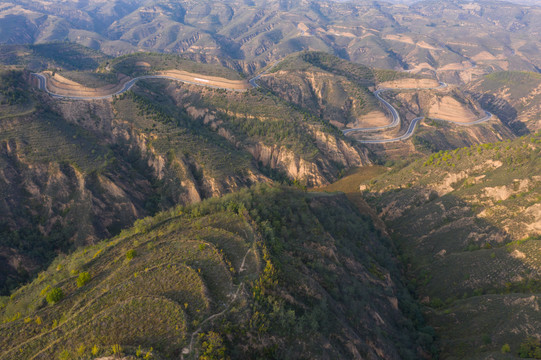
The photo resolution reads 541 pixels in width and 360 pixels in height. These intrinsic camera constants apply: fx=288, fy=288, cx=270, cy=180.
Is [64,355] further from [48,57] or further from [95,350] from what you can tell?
[48,57]

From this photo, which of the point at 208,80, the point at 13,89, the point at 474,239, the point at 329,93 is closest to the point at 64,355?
the point at 474,239

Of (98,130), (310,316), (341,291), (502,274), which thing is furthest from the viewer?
(98,130)

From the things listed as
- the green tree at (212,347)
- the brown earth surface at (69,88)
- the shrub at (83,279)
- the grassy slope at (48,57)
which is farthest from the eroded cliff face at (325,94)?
the green tree at (212,347)

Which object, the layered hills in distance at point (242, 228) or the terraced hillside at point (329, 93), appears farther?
the terraced hillside at point (329, 93)

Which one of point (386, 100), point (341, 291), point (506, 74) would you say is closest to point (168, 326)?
point (341, 291)

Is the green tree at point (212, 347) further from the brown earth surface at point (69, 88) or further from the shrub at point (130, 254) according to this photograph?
the brown earth surface at point (69, 88)

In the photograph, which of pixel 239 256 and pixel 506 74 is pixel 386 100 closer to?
pixel 506 74

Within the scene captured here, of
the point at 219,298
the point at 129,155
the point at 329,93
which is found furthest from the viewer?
the point at 329,93
